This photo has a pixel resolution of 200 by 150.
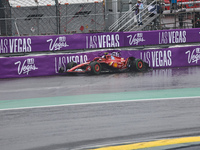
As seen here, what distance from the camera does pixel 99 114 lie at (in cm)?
768

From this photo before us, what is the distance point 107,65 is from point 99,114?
7931 millimetres

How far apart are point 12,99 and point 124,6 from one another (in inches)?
557

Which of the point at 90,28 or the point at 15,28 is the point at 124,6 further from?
the point at 15,28

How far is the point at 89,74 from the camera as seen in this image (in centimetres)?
1547

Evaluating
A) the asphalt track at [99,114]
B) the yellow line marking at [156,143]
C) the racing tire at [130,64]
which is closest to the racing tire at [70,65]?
the racing tire at [130,64]

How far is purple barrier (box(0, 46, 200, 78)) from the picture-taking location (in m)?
15.6

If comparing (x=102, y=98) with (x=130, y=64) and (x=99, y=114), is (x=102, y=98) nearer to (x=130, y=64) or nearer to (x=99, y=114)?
(x=99, y=114)

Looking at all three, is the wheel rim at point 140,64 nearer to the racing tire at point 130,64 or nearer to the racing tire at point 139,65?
the racing tire at point 139,65

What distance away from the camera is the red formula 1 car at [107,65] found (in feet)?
49.8

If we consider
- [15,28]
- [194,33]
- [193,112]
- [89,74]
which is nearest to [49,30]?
[15,28]

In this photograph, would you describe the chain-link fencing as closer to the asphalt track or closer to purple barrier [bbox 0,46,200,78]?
purple barrier [bbox 0,46,200,78]

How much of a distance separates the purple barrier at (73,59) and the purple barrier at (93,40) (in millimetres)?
644

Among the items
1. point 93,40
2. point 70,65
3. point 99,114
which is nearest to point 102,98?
point 99,114

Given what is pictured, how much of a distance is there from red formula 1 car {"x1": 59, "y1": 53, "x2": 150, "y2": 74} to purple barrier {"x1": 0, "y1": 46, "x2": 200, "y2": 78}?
→ 2.04 ft
